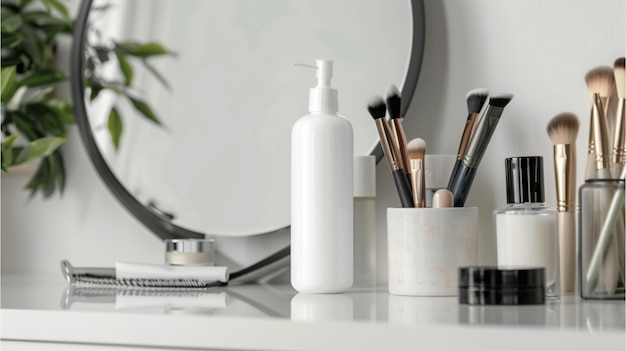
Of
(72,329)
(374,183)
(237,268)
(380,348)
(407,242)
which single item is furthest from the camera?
(237,268)

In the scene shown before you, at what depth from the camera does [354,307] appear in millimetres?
683

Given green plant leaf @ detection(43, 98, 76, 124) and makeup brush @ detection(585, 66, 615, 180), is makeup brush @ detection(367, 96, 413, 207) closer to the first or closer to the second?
makeup brush @ detection(585, 66, 615, 180)

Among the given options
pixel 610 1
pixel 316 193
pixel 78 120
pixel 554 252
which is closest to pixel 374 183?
pixel 316 193

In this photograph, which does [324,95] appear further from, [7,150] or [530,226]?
[7,150]

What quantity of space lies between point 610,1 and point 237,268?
22.1 inches

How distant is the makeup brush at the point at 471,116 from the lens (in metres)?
0.84

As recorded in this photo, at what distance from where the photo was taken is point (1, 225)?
1.21m

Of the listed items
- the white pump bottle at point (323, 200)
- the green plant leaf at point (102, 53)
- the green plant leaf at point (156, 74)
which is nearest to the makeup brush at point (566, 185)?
the white pump bottle at point (323, 200)

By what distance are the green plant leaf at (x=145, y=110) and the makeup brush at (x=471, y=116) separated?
437 millimetres

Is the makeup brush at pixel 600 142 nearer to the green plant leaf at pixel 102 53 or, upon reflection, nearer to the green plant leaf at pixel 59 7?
the green plant leaf at pixel 102 53

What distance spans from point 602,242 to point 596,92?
206 millimetres

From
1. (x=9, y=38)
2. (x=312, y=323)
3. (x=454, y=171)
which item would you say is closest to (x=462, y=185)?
(x=454, y=171)

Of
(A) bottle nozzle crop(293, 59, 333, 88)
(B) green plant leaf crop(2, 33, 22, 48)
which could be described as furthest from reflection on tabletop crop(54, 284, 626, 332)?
(B) green plant leaf crop(2, 33, 22, 48)

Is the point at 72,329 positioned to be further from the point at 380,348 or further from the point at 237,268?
the point at 237,268
